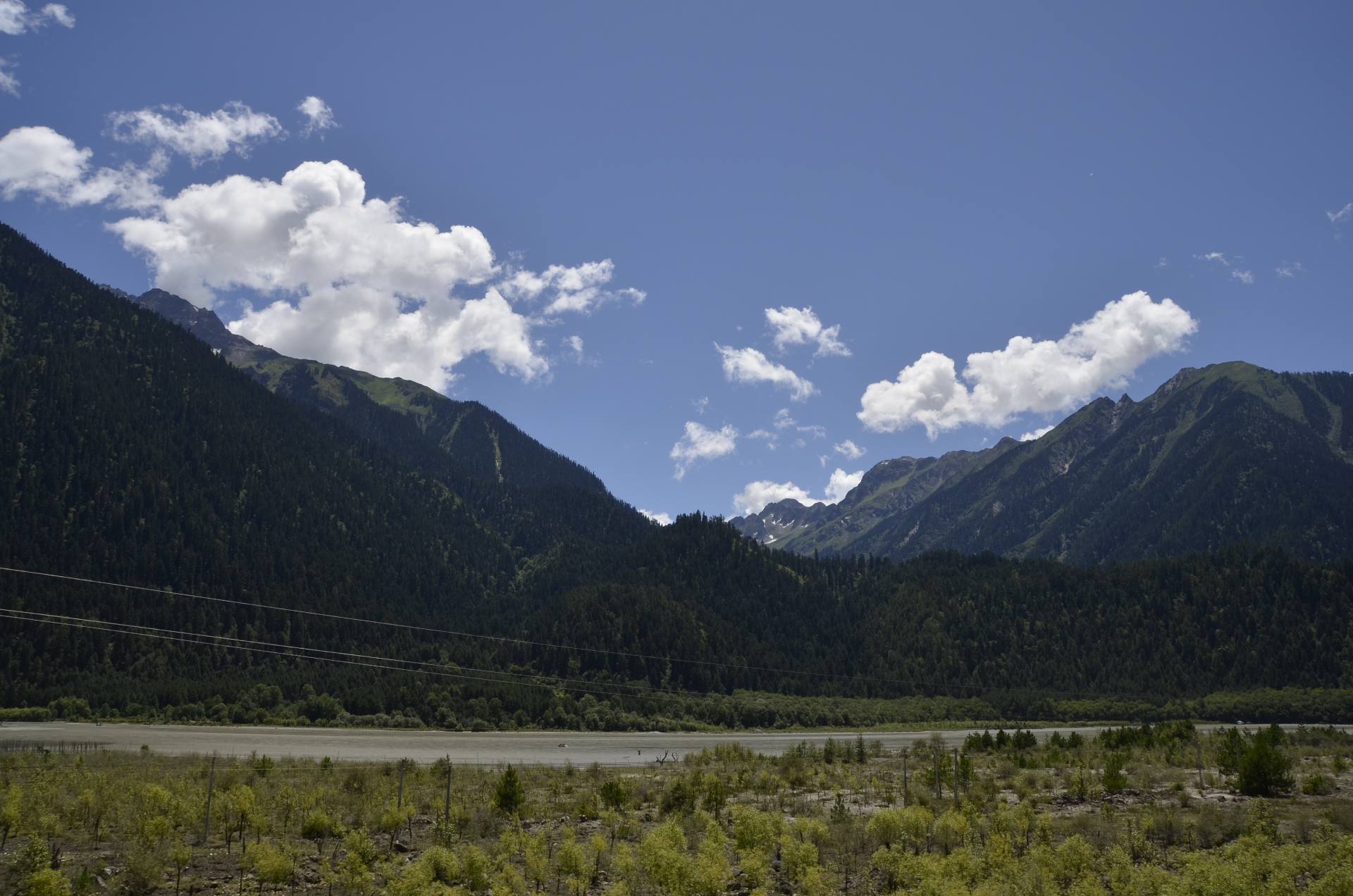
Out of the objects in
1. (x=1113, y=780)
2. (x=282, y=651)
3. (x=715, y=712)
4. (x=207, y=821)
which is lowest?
(x=715, y=712)

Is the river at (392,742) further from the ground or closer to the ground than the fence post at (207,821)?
closer to the ground

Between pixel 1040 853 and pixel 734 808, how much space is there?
476 inches

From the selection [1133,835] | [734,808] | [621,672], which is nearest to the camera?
[1133,835]

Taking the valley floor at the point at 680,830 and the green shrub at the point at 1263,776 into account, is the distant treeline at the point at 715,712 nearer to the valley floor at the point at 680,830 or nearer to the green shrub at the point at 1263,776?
the valley floor at the point at 680,830

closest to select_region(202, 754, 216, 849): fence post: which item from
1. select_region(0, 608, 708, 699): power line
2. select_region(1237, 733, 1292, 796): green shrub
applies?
select_region(1237, 733, 1292, 796): green shrub

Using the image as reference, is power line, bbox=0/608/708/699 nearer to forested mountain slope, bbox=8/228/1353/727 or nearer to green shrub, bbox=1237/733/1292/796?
forested mountain slope, bbox=8/228/1353/727

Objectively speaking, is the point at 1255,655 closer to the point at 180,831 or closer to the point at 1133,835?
the point at 1133,835

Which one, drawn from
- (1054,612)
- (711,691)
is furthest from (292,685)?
(1054,612)

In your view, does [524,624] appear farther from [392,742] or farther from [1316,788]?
[1316,788]

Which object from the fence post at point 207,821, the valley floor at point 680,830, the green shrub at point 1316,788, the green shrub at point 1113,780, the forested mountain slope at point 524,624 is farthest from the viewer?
the forested mountain slope at point 524,624

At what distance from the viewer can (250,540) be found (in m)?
185

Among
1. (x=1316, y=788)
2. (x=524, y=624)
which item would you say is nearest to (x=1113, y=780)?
(x=1316, y=788)

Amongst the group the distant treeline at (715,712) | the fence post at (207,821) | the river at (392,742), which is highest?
the fence post at (207,821)

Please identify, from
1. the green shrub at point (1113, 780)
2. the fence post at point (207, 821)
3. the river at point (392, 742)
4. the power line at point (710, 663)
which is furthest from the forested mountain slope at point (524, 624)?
the green shrub at point (1113, 780)
